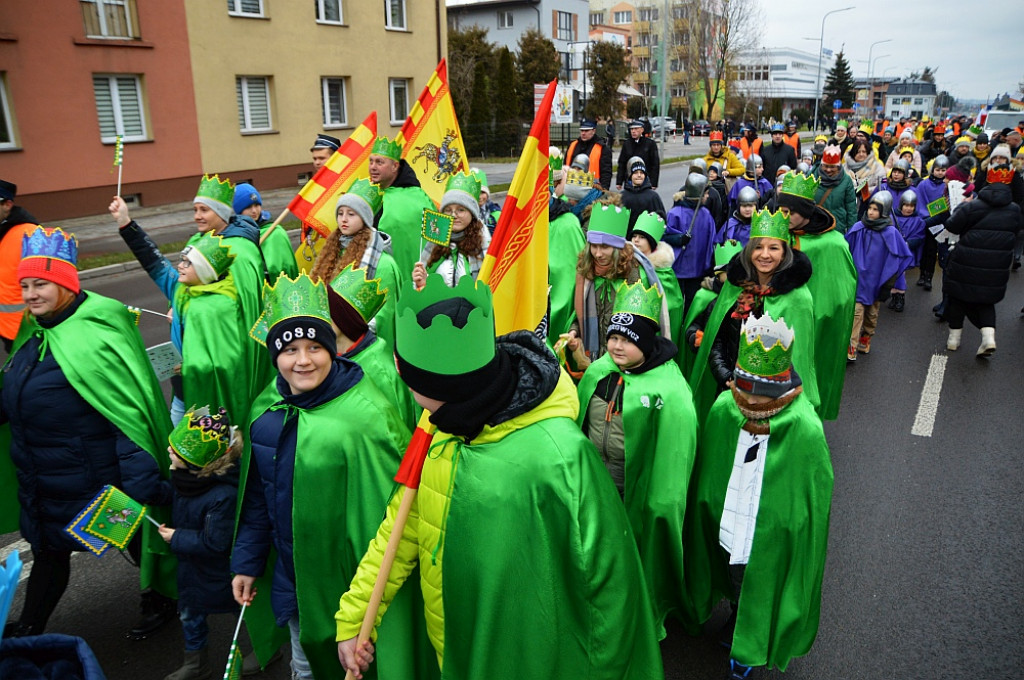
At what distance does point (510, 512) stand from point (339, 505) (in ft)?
3.42

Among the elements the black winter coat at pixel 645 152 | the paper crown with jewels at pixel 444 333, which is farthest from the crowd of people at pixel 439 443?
the black winter coat at pixel 645 152

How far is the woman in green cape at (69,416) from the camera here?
3.45m

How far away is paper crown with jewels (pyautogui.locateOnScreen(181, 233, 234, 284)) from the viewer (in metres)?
4.65

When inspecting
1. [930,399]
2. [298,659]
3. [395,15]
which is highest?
[395,15]

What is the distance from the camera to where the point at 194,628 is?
349 cm

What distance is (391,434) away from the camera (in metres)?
3.03

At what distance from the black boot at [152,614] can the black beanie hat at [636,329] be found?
9.17 ft

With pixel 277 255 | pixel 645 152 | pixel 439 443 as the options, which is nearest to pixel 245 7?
pixel 645 152

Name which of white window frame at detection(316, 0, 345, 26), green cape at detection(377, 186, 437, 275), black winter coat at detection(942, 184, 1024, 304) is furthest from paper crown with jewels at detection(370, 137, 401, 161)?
white window frame at detection(316, 0, 345, 26)

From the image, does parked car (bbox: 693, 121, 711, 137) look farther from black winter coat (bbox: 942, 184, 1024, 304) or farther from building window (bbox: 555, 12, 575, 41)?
black winter coat (bbox: 942, 184, 1024, 304)

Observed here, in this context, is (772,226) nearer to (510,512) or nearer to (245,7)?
(510,512)

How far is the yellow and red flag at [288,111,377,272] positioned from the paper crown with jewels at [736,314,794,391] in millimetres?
3670

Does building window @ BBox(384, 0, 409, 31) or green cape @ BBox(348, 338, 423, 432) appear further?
building window @ BBox(384, 0, 409, 31)

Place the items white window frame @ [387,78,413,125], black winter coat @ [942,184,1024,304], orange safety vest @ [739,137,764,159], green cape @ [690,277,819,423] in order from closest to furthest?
green cape @ [690,277,819,423], black winter coat @ [942,184,1024,304], orange safety vest @ [739,137,764,159], white window frame @ [387,78,413,125]
